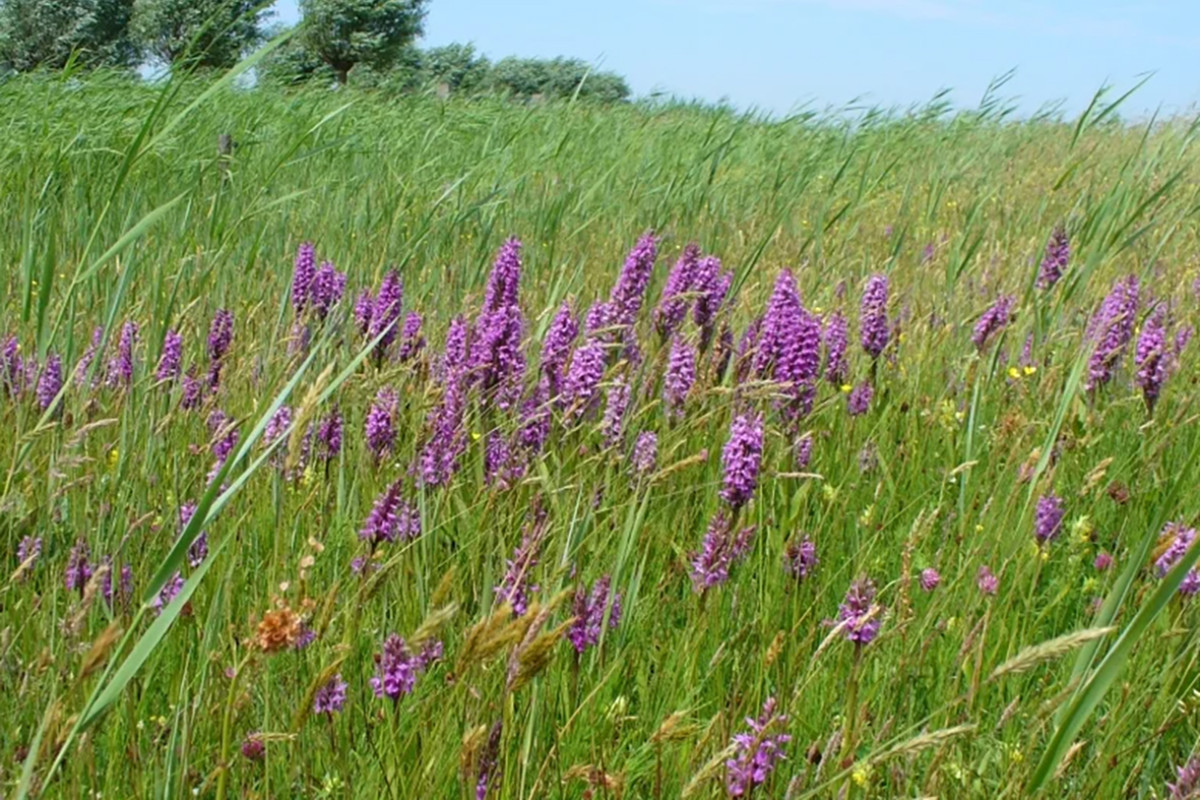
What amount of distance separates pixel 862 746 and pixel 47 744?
3.90 ft

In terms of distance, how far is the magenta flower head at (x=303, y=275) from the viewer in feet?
9.53

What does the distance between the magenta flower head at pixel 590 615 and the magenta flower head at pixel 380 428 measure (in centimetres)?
66

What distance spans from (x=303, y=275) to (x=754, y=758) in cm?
196

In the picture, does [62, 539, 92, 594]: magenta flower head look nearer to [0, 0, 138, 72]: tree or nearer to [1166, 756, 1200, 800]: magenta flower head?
[1166, 756, 1200, 800]: magenta flower head

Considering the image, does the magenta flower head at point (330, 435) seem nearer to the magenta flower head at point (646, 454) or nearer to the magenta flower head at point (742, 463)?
the magenta flower head at point (646, 454)

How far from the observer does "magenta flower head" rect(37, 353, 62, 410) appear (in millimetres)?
2301

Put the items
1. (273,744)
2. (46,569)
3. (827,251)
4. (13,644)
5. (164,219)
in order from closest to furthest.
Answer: (273,744) < (13,644) < (46,569) < (164,219) < (827,251)

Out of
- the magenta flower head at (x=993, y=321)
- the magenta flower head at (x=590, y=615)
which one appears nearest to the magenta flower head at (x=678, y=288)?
the magenta flower head at (x=993, y=321)

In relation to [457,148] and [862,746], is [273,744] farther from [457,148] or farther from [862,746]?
[457,148]

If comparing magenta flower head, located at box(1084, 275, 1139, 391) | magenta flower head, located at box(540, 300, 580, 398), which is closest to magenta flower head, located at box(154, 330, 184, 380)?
magenta flower head, located at box(540, 300, 580, 398)

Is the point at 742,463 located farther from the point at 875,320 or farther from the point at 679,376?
the point at 875,320

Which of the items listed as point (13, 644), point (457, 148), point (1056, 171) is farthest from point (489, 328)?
point (1056, 171)

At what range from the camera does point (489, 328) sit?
227 centimetres

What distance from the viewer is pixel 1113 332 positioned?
2938 mm
